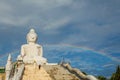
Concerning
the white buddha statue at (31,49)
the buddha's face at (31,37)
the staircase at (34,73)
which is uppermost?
the buddha's face at (31,37)

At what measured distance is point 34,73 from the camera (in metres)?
19.9

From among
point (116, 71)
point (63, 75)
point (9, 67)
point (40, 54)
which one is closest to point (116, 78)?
point (116, 71)

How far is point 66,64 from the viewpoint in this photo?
72.7 ft

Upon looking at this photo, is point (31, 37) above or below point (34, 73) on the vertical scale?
above

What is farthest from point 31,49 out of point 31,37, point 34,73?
point 34,73

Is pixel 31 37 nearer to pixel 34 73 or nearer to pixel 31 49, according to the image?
pixel 31 49

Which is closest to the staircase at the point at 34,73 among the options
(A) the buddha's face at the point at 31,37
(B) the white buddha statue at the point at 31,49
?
(B) the white buddha statue at the point at 31,49

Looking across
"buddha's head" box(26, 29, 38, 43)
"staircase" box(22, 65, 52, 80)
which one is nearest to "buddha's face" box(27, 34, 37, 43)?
"buddha's head" box(26, 29, 38, 43)

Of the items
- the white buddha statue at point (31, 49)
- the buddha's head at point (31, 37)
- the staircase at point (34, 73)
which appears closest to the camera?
the staircase at point (34, 73)

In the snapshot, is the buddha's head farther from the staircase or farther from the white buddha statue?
the staircase

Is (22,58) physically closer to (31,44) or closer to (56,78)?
(31,44)

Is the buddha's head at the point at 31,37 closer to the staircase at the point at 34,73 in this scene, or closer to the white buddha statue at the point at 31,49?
the white buddha statue at the point at 31,49

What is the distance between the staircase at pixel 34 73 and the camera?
770 inches

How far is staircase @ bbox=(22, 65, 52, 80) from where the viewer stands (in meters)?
19.6
